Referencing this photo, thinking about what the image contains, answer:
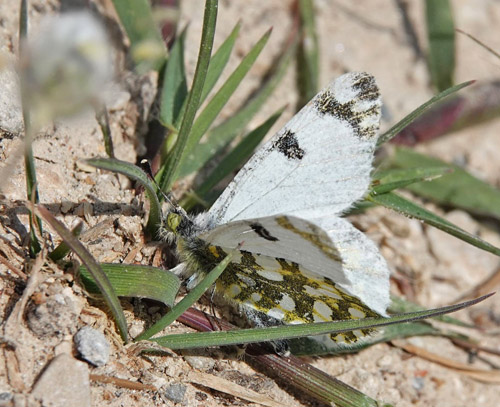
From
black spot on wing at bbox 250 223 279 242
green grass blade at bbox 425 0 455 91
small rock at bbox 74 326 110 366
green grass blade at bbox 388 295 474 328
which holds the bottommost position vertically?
small rock at bbox 74 326 110 366

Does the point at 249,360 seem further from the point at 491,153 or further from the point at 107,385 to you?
the point at 491,153

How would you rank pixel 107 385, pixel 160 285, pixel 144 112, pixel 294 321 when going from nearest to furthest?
pixel 107 385 < pixel 160 285 < pixel 294 321 < pixel 144 112

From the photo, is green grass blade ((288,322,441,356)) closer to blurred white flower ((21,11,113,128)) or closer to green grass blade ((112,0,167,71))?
blurred white flower ((21,11,113,128))

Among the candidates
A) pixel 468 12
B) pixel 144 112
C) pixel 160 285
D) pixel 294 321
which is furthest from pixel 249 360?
pixel 468 12

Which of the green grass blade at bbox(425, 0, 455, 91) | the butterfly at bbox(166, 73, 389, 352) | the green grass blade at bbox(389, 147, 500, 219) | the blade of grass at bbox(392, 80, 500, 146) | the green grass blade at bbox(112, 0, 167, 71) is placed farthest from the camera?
the green grass blade at bbox(425, 0, 455, 91)

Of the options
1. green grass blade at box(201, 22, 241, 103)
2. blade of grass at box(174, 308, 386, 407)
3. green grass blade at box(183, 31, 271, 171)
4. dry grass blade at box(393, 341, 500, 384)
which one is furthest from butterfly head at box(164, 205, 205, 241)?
dry grass blade at box(393, 341, 500, 384)

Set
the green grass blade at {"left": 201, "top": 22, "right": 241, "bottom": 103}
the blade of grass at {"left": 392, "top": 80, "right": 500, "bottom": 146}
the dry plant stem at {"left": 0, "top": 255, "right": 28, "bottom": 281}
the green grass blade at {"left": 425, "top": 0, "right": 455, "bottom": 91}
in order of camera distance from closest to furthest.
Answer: the dry plant stem at {"left": 0, "top": 255, "right": 28, "bottom": 281} < the green grass blade at {"left": 201, "top": 22, "right": 241, "bottom": 103} < the blade of grass at {"left": 392, "top": 80, "right": 500, "bottom": 146} < the green grass blade at {"left": 425, "top": 0, "right": 455, "bottom": 91}

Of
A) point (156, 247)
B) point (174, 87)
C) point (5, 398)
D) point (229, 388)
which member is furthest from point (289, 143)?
point (5, 398)
